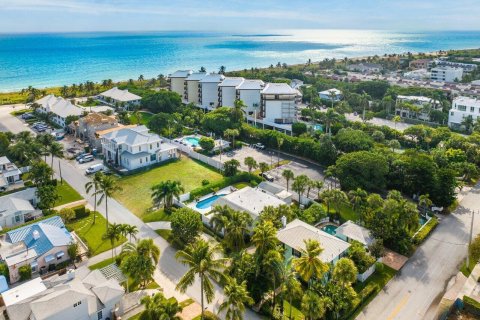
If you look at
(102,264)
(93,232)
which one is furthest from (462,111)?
(102,264)

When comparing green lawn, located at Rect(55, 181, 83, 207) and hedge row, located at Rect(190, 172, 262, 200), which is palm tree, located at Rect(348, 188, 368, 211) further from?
green lawn, located at Rect(55, 181, 83, 207)

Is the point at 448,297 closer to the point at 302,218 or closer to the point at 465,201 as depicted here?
the point at 302,218

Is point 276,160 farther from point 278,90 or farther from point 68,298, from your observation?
point 68,298

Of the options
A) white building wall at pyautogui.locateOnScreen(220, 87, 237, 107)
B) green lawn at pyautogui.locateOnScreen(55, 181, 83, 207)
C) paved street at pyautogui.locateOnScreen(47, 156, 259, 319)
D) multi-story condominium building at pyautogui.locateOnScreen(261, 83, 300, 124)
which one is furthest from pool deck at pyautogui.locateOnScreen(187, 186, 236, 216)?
white building wall at pyautogui.locateOnScreen(220, 87, 237, 107)

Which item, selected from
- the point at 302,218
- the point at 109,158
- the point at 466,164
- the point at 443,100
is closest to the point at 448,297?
the point at 302,218

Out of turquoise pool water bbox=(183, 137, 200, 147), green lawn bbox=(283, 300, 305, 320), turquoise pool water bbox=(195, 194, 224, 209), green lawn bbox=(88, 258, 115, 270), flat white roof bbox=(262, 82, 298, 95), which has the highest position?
flat white roof bbox=(262, 82, 298, 95)
